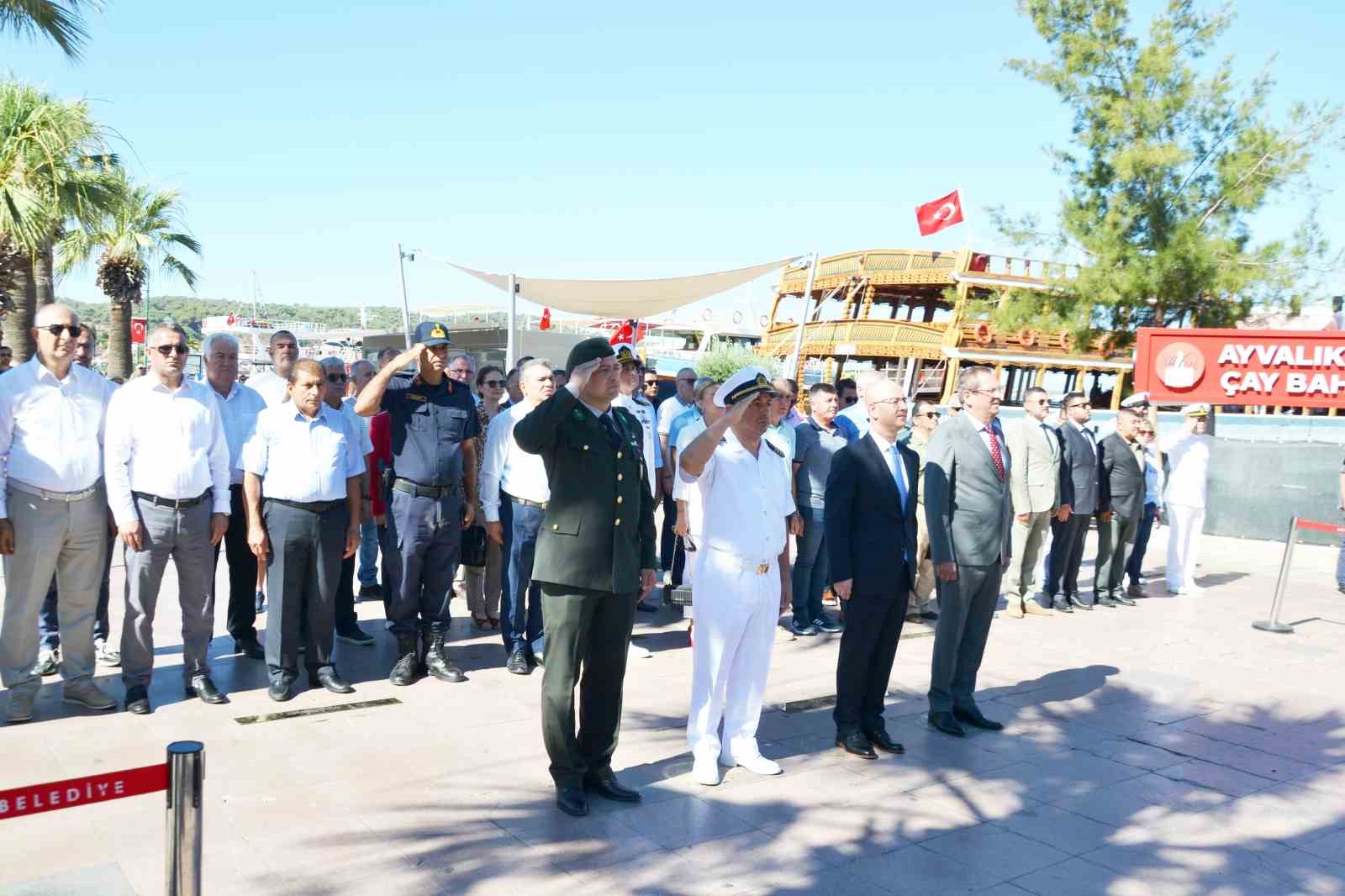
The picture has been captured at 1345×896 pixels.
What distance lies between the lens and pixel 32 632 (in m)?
5.29

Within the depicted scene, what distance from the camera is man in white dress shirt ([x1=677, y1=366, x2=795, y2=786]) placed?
16.0 feet

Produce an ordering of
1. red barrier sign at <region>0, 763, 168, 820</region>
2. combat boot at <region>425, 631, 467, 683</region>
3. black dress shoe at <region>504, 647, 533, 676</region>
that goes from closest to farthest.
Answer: red barrier sign at <region>0, 763, 168, 820</region>, combat boot at <region>425, 631, 467, 683</region>, black dress shoe at <region>504, 647, 533, 676</region>

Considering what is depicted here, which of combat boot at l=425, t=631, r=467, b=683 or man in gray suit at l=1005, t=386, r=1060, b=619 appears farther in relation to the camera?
man in gray suit at l=1005, t=386, r=1060, b=619

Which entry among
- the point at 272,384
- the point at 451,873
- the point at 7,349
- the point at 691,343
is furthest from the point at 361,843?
the point at 691,343

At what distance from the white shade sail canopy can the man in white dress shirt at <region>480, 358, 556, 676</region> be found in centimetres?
668

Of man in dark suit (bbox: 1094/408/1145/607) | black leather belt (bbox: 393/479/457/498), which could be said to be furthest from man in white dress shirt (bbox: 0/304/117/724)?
man in dark suit (bbox: 1094/408/1145/607)

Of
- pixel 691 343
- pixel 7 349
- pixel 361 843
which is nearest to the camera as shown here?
pixel 361 843

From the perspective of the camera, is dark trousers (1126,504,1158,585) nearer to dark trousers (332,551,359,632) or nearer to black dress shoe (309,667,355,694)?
dark trousers (332,551,359,632)

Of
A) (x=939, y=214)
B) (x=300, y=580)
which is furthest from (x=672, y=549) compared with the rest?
(x=939, y=214)

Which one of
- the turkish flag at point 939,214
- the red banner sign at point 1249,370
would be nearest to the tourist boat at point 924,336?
the turkish flag at point 939,214

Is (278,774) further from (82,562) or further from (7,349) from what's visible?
(7,349)

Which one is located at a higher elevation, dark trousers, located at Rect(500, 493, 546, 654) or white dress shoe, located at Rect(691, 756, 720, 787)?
dark trousers, located at Rect(500, 493, 546, 654)

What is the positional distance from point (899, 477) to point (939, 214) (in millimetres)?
27211

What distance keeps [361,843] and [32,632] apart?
2.45m
